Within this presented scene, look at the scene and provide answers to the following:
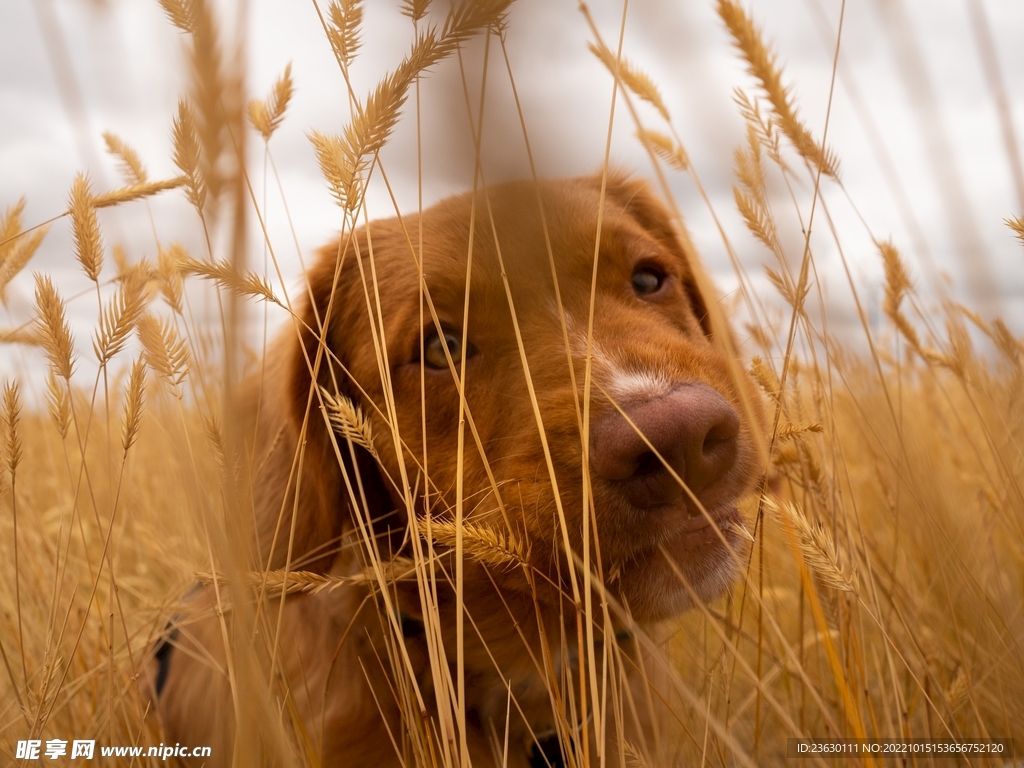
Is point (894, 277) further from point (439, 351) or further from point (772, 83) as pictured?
point (439, 351)

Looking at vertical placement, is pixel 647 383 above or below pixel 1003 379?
above

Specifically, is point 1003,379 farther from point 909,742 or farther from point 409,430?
point 409,430

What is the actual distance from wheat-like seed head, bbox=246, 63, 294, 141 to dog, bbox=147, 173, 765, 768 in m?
0.40

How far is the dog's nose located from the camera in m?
1.29

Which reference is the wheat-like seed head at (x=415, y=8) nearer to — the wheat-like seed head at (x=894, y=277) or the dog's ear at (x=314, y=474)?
the dog's ear at (x=314, y=474)

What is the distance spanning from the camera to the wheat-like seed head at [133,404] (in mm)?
1299

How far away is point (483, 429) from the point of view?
1858 mm

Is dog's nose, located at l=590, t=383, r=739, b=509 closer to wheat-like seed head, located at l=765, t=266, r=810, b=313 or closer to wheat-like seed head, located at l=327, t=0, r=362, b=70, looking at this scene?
wheat-like seed head, located at l=765, t=266, r=810, b=313

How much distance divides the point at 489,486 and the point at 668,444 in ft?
1.77

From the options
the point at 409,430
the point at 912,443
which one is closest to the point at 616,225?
the point at 409,430

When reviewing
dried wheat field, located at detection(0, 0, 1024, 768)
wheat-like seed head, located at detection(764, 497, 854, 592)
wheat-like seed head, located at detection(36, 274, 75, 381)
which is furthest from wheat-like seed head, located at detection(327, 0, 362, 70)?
wheat-like seed head, located at detection(764, 497, 854, 592)

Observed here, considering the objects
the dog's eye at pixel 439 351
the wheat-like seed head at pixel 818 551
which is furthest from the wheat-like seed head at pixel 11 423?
the wheat-like seed head at pixel 818 551

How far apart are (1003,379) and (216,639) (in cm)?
222

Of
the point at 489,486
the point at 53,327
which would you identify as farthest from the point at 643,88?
the point at 53,327
